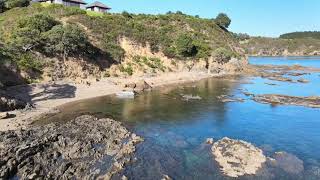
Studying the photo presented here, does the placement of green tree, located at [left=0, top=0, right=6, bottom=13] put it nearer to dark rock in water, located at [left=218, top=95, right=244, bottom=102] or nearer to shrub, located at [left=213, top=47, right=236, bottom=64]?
shrub, located at [left=213, top=47, right=236, bottom=64]

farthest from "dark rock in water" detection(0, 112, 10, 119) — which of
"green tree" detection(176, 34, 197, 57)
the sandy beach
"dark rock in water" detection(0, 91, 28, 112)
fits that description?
"green tree" detection(176, 34, 197, 57)

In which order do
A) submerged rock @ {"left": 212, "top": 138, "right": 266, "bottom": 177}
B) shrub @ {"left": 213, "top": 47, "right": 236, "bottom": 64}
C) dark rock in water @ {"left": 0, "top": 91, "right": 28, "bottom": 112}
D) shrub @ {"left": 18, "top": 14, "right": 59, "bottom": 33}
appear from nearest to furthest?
submerged rock @ {"left": 212, "top": 138, "right": 266, "bottom": 177}, dark rock in water @ {"left": 0, "top": 91, "right": 28, "bottom": 112}, shrub @ {"left": 18, "top": 14, "right": 59, "bottom": 33}, shrub @ {"left": 213, "top": 47, "right": 236, "bottom": 64}

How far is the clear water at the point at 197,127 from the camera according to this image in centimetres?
3028

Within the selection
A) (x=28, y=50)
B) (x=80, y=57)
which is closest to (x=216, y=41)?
(x=80, y=57)

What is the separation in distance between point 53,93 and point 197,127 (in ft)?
84.4

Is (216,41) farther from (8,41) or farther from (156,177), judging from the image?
Answer: (156,177)

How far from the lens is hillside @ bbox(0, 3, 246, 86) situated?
66625mm

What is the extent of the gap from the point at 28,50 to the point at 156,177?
47802 millimetres

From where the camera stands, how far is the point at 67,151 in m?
32.9

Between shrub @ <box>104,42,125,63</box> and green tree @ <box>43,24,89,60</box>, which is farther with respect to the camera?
shrub @ <box>104,42,125,63</box>

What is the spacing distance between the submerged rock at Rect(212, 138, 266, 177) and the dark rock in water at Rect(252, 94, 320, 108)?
25135 mm

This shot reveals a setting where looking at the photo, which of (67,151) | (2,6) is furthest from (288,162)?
(2,6)

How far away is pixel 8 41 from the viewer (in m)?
67.3

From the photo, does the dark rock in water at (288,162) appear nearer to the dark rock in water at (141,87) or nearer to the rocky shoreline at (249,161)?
the rocky shoreline at (249,161)
